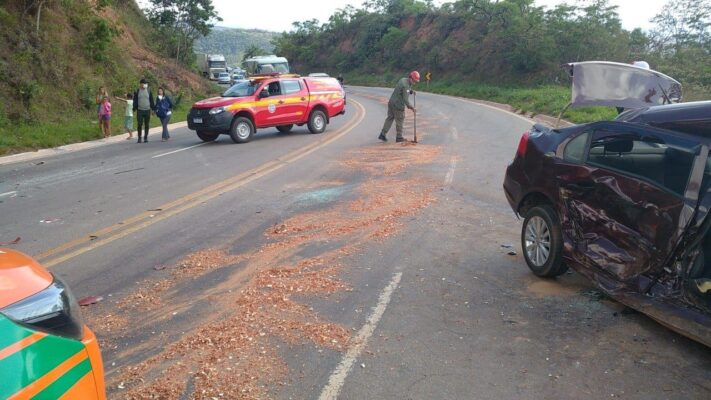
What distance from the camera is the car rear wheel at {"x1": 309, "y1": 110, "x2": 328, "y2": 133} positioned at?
18.1m

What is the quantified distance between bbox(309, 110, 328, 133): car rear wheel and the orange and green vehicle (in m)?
15.7

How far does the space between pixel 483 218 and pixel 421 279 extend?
2.46m

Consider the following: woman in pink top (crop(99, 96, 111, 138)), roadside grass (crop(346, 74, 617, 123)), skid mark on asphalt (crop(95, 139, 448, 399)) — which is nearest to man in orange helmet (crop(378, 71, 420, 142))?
roadside grass (crop(346, 74, 617, 123))

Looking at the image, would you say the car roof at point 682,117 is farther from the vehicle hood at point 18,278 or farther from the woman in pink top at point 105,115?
the woman in pink top at point 105,115

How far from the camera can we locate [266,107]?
17.0 meters

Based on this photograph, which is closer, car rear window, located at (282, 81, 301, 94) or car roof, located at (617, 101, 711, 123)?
car roof, located at (617, 101, 711, 123)

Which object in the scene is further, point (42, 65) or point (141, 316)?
point (42, 65)

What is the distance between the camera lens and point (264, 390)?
11.8 feet

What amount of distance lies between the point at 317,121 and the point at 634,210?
1459 centimetres

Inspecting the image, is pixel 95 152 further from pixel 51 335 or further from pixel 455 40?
pixel 455 40

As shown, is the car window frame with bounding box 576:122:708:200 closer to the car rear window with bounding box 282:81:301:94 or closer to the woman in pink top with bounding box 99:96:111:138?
the car rear window with bounding box 282:81:301:94

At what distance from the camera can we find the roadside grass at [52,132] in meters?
16.3

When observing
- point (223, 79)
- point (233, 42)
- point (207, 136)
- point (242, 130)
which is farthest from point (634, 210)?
point (233, 42)

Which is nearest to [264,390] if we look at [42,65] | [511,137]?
[511,137]
